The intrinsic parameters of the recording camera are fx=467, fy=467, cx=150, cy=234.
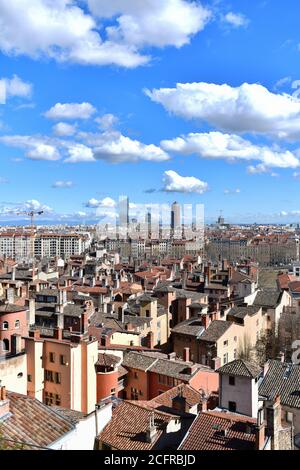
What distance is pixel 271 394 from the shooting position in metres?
13.2

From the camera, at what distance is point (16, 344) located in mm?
14031

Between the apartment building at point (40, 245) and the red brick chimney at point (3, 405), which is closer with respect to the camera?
the red brick chimney at point (3, 405)

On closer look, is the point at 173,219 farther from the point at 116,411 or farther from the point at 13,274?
the point at 116,411

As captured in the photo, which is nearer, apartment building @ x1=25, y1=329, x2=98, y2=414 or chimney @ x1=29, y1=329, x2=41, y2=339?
apartment building @ x1=25, y1=329, x2=98, y2=414

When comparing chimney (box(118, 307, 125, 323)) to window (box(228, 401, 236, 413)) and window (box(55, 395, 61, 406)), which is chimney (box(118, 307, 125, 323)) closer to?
window (box(55, 395, 61, 406))

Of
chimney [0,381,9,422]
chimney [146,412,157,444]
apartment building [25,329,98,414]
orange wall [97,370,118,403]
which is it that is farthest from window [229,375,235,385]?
chimney [0,381,9,422]

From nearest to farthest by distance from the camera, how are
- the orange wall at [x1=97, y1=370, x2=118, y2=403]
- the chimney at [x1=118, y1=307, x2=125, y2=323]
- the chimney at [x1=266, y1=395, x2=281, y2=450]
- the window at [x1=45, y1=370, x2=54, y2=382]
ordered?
the chimney at [x1=266, y1=395, x2=281, y2=450] → the window at [x1=45, y1=370, x2=54, y2=382] → the orange wall at [x1=97, y1=370, x2=118, y2=403] → the chimney at [x1=118, y1=307, x2=125, y2=323]

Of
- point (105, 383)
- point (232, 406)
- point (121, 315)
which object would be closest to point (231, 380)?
point (232, 406)

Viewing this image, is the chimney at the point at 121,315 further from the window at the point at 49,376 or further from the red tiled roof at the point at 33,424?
the red tiled roof at the point at 33,424

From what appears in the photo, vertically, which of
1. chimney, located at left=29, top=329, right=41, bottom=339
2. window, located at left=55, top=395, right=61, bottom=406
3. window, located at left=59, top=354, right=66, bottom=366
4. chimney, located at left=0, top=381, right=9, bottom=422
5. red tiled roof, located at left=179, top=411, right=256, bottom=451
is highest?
Answer: chimney, located at left=0, top=381, right=9, bottom=422

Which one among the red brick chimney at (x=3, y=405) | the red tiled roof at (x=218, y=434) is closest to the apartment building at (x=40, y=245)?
the red tiled roof at (x=218, y=434)

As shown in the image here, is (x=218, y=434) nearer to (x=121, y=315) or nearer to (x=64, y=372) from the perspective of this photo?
(x=64, y=372)

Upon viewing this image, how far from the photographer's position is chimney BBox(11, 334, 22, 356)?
13952mm

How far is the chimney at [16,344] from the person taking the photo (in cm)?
1395
